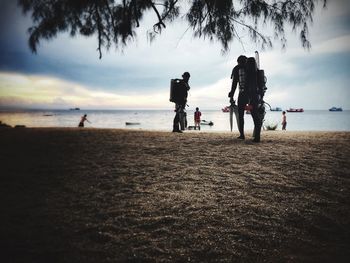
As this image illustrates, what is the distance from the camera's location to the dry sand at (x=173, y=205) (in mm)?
2359

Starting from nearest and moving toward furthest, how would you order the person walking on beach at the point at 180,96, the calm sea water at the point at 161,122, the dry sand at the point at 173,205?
the dry sand at the point at 173,205 < the person walking on beach at the point at 180,96 < the calm sea water at the point at 161,122

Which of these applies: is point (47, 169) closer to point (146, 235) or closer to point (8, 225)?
point (8, 225)

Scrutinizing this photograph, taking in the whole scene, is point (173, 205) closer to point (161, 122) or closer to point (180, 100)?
point (180, 100)

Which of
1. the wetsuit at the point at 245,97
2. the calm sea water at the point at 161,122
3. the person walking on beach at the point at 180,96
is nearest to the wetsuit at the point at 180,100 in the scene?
the person walking on beach at the point at 180,96

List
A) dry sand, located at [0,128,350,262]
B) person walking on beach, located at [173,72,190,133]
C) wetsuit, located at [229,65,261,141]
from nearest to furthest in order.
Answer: dry sand, located at [0,128,350,262] < wetsuit, located at [229,65,261,141] < person walking on beach, located at [173,72,190,133]

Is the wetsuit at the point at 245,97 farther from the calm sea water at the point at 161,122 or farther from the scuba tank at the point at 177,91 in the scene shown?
Answer: the calm sea water at the point at 161,122

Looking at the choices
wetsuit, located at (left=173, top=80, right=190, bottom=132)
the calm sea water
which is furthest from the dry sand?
the calm sea water

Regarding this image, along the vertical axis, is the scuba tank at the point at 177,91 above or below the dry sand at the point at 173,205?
above

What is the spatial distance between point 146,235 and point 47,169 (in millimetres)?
2413

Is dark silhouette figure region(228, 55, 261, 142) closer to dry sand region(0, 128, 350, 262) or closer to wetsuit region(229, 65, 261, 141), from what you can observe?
wetsuit region(229, 65, 261, 141)

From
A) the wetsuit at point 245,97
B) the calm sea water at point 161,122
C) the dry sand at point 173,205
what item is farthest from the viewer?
the calm sea water at point 161,122

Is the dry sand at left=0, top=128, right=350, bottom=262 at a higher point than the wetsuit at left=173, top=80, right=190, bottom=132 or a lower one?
lower

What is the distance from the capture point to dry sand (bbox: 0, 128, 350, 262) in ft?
7.74

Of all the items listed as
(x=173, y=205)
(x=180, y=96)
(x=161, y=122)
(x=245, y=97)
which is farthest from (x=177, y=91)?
(x=161, y=122)
